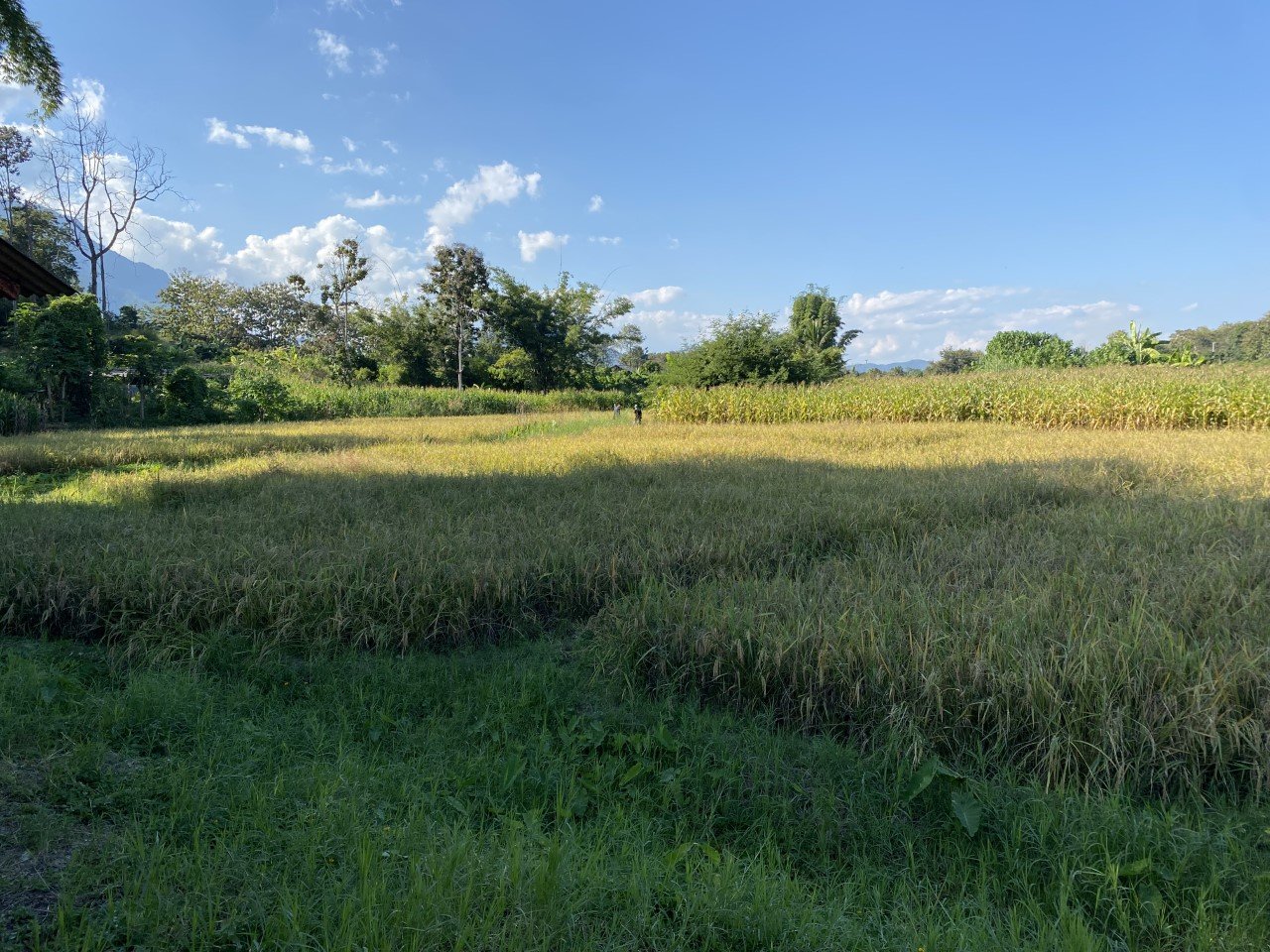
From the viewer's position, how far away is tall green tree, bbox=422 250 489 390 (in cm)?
3209

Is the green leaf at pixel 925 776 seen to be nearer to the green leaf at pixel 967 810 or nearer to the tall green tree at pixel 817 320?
the green leaf at pixel 967 810

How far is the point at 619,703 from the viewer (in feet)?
10.1

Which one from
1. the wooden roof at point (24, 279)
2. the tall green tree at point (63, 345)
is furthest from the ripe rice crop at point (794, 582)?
the tall green tree at point (63, 345)

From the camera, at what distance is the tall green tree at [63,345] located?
51.3ft

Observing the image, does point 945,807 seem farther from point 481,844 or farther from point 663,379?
point 663,379

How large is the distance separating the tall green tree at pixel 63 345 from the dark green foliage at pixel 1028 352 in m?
33.9

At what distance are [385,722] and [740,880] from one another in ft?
5.66

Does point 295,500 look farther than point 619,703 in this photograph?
Yes

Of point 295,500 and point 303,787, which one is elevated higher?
point 295,500

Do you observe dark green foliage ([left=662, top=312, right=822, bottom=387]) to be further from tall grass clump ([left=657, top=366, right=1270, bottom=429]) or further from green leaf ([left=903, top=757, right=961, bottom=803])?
green leaf ([left=903, top=757, right=961, bottom=803])

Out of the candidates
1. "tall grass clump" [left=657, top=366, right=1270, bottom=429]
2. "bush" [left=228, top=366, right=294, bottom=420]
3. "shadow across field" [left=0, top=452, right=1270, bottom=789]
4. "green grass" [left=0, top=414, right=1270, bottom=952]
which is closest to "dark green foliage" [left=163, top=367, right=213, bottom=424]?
"bush" [left=228, top=366, right=294, bottom=420]

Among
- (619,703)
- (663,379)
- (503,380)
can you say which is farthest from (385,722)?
(503,380)

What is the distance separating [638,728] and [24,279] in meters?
4.86

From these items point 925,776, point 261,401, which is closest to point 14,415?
point 261,401
